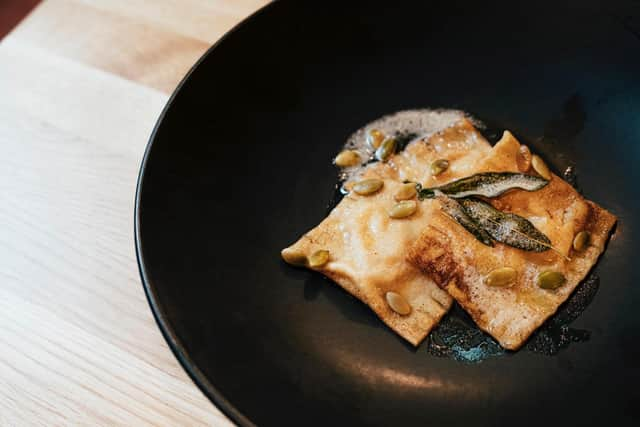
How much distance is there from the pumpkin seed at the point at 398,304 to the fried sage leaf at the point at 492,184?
0.38 metres

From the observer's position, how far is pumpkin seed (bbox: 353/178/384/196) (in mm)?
1888

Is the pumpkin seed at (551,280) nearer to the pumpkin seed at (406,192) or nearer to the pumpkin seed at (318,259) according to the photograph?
the pumpkin seed at (406,192)

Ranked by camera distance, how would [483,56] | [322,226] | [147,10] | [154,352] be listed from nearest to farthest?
[154,352] < [322,226] < [483,56] < [147,10]

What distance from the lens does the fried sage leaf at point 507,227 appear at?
1692mm

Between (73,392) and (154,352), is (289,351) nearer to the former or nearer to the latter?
(154,352)

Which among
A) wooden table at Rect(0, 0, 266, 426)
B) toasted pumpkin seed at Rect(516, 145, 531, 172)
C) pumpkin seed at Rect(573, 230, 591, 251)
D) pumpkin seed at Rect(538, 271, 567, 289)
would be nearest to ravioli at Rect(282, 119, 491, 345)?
toasted pumpkin seed at Rect(516, 145, 531, 172)

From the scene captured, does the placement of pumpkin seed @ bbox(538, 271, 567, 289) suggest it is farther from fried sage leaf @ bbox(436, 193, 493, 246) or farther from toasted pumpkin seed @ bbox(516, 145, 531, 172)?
toasted pumpkin seed @ bbox(516, 145, 531, 172)

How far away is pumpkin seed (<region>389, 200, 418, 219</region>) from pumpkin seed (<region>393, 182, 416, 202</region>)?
31mm

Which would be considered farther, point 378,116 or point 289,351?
point 378,116

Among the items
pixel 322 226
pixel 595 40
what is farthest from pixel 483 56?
pixel 322 226

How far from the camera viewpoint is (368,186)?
6.21 ft

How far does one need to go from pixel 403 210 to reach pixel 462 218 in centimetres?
18

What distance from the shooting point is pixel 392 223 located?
1.82 meters

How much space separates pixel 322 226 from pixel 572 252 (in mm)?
764
